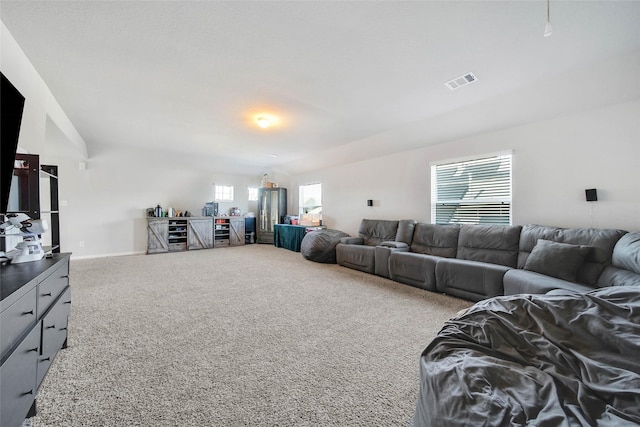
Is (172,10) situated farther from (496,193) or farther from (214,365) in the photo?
(496,193)

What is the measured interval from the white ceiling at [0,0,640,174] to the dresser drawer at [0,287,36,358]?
2.18 m

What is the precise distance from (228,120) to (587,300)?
468 cm

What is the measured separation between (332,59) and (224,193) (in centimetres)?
683

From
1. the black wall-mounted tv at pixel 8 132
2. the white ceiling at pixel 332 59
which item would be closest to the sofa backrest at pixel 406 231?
the white ceiling at pixel 332 59

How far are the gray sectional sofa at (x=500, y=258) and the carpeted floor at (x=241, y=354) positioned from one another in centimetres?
33

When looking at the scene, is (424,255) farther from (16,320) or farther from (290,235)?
(290,235)

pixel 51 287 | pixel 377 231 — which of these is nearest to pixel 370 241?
pixel 377 231

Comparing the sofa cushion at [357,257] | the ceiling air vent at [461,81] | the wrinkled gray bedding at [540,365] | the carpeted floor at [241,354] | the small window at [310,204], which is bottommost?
the carpeted floor at [241,354]

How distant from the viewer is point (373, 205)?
5.79 m

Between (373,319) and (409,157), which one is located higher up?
(409,157)

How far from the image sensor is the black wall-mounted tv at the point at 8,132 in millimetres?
1642

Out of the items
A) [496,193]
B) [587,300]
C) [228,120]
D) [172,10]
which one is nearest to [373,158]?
[496,193]

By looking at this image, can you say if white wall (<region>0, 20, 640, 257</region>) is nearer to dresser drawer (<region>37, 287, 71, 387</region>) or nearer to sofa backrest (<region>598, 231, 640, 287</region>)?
sofa backrest (<region>598, 231, 640, 287</region>)

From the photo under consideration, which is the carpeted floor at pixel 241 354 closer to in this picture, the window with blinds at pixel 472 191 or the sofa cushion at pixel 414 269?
the sofa cushion at pixel 414 269
